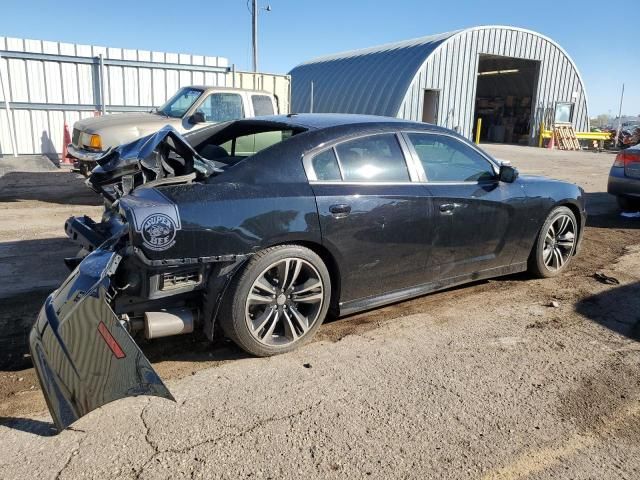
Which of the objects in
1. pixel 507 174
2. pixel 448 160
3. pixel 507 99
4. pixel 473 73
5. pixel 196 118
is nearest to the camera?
pixel 448 160

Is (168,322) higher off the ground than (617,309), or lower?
higher

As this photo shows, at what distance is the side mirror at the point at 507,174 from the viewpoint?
4.70 metres

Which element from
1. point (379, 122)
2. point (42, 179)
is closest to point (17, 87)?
point (42, 179)

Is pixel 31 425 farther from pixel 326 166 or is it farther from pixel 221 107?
pixel 221 107

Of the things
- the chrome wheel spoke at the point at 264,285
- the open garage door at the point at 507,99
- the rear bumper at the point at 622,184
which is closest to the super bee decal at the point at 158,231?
the chrome wheel spoke at the point at 264,285

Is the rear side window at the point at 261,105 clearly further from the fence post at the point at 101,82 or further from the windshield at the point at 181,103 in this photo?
the fence post at the point at 101,82

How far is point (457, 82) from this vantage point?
85.0ft

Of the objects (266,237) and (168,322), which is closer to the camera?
(168,322)

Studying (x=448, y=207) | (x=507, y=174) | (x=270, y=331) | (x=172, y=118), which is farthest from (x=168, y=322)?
(x=172, y=118)

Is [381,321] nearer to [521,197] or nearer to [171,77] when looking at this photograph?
[521,197]

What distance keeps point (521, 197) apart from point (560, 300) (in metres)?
1.02

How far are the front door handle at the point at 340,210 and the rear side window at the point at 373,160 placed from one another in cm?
23

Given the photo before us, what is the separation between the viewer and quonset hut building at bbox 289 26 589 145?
2476 cm

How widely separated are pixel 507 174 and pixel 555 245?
119 cm
